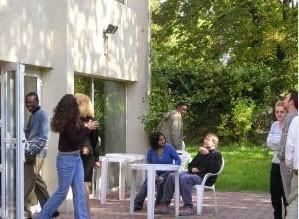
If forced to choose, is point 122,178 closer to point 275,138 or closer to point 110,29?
point 110,29

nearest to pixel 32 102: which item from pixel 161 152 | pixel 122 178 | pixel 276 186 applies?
pixel 161 152

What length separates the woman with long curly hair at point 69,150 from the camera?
26.9 feet

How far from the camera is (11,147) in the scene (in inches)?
359

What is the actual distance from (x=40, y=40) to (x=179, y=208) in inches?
137

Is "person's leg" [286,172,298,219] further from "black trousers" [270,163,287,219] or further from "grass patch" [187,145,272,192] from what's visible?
"grass patch" [187,145,272,192]

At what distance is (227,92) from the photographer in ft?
79.2

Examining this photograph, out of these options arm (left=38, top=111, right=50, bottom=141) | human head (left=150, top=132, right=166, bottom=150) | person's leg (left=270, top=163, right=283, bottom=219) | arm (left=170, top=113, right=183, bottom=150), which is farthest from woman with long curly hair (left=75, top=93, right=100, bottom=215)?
arm (left=170, top=113, right=183, bottom=150)

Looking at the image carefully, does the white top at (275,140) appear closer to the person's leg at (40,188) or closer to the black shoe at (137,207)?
the black shoe at (137,207)

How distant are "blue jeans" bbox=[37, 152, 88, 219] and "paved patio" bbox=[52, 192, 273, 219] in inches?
65.0

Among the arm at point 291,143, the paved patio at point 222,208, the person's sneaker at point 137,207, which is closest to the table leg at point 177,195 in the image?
the paved patio at point 222,208

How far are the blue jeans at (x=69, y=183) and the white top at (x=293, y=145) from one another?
2.61 metres

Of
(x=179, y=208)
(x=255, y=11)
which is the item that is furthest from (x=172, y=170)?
(x=255, y=11)

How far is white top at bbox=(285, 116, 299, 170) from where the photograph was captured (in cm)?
703

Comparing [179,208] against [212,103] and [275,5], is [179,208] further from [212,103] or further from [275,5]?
Result: [212,103]
